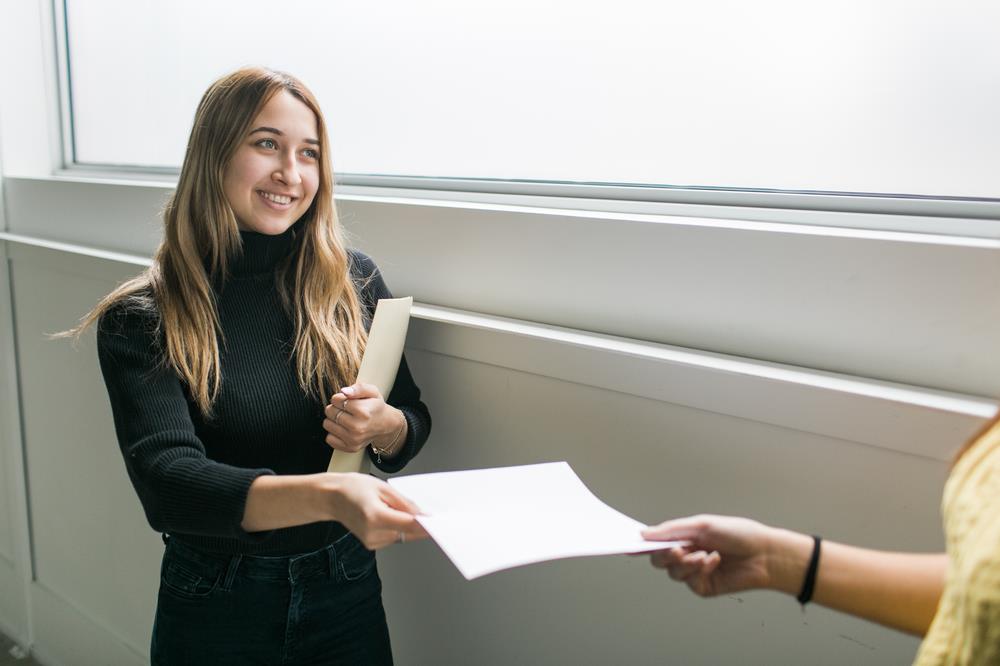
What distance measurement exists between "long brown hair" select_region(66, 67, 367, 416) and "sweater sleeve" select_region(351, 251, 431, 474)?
61mm

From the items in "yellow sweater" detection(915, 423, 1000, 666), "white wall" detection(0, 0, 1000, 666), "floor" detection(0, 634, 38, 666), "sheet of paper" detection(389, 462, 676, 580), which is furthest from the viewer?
"floor" detection(0, 634, 38, 666)

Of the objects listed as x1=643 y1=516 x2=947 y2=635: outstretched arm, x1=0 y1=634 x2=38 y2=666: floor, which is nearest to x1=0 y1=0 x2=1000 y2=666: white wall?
x1=643 y1=516 x2=947 y2=635: outstretched arm

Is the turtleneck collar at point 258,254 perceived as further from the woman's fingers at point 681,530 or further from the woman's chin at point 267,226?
the woman's fingers at point 681,530

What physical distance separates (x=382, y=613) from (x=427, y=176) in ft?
2.57

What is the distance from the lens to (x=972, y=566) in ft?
1.90

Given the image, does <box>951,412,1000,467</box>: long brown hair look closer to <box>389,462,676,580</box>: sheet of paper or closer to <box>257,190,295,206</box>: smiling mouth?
<box>389,462,676,580</box>: sheet of paper

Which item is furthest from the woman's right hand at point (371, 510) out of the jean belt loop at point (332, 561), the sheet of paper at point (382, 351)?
the jean belt loop at point (332, 561)

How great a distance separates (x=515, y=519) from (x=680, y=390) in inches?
11.9

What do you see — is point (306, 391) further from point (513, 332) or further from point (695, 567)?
point (695, 567)

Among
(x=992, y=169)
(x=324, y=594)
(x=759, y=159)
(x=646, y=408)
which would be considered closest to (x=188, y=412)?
(x=324, y=594)

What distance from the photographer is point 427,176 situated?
158cm

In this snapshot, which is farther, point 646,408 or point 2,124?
point 2,124

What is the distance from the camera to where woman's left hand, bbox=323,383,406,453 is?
1124 millimetres

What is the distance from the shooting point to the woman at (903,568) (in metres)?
0.57
